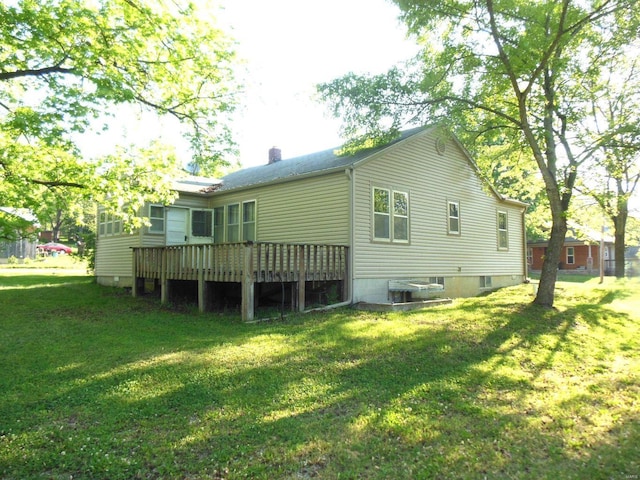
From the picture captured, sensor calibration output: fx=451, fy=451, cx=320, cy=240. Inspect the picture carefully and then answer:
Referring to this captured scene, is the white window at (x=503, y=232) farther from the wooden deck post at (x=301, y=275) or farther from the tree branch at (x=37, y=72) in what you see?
the tree branch at (x=37, y=72)

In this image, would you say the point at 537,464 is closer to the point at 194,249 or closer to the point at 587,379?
the point at 587,379

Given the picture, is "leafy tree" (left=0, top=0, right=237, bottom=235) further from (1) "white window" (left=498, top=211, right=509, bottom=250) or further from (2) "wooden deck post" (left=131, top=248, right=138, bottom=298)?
(1) "white window" (left=498, top=211, right=509, bottom=250)

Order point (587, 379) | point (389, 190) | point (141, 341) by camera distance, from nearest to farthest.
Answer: point (587, 379) < point (141, 341) < point (389, 190)

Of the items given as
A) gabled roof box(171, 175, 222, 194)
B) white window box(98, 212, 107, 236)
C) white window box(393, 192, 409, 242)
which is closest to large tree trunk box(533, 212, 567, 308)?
white window box(393, 192, 409, 242)

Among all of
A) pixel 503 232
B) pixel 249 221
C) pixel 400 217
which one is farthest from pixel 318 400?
pixel 503 232

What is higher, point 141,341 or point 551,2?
point 551,2

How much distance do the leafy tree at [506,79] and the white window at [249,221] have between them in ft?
12.9

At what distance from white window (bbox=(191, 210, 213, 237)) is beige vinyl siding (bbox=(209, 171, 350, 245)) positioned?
6.78ft

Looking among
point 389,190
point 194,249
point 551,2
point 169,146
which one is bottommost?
point 194,249

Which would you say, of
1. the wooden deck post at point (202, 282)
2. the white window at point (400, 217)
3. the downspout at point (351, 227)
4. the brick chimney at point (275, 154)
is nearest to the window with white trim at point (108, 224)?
the wooden deck post at point (202, 282)

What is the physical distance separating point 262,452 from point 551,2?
11.5 m

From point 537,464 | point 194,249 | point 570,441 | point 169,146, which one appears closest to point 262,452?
point 537,464

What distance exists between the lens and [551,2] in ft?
34.1

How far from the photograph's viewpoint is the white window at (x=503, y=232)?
18.1 m
